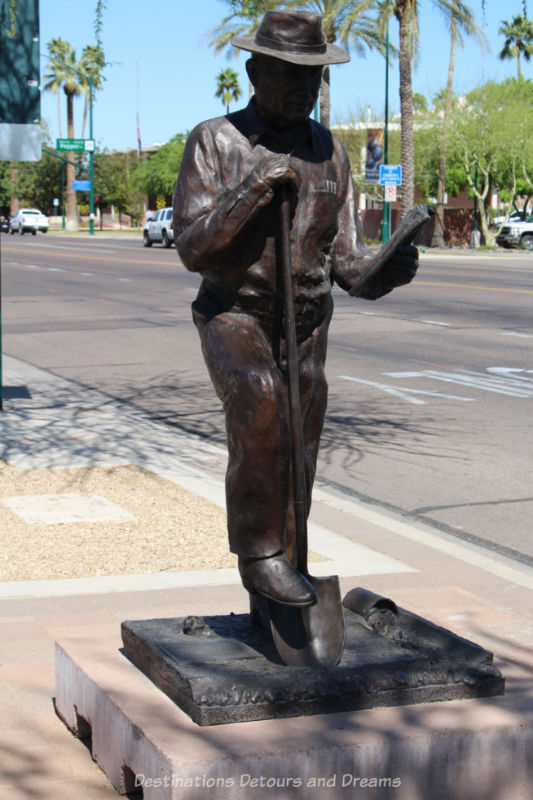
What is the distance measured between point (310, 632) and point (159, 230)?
4541 centimetres

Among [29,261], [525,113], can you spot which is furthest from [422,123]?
[29,261]

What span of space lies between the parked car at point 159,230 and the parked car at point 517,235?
14.4 meters

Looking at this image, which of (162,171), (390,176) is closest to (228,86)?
(162,171)

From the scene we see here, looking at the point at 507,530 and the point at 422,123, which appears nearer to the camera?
the point at 507,530

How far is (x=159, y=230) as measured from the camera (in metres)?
48.0

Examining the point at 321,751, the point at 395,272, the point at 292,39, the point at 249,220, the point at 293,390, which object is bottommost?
the point at 321,751

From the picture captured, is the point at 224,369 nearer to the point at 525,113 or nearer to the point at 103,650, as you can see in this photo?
the point at 103,650

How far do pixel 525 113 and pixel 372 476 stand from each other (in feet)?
149

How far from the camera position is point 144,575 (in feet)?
18.4

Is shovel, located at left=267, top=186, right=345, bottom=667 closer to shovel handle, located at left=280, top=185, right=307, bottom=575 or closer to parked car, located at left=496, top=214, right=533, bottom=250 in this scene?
shovel handle, located at left=280, top=185, right=307, bottom=575

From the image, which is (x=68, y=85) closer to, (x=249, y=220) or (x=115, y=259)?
(x=115, y=259)

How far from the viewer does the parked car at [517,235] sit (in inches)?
1893

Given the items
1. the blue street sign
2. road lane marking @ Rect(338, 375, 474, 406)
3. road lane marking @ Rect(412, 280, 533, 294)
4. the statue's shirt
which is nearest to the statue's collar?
the statue's shirt

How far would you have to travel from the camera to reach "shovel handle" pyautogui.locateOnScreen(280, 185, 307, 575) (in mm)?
3490
